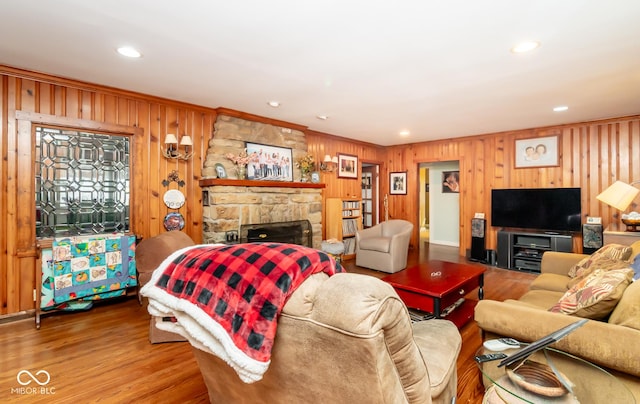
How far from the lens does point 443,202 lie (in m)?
7.74

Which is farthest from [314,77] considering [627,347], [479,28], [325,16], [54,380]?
[54,380]

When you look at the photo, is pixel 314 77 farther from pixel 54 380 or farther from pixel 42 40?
pixel 54 380

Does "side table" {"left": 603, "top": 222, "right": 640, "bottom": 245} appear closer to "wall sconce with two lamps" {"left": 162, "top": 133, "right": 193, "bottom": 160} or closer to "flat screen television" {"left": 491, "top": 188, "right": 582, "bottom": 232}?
"flat screen television" {"left": 491, "top": 188, "right": 582, "bottom": 232}

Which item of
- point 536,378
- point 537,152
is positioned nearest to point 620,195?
point 536,378

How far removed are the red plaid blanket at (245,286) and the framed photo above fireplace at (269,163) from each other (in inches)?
134

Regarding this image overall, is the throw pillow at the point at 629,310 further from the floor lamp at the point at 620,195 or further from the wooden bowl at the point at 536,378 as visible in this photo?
the floor lamp at the point at 620,195

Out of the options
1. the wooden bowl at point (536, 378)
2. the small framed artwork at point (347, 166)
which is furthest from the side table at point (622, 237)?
the small framed artwork at point (347, 166)

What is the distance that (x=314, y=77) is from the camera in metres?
3.09

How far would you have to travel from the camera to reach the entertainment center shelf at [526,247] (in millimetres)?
4828

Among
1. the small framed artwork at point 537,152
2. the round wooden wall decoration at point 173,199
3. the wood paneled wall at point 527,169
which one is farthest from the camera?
the small framed artwork at point 537,152

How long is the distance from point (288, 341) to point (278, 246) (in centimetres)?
30

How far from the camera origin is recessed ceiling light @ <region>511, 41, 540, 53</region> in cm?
237

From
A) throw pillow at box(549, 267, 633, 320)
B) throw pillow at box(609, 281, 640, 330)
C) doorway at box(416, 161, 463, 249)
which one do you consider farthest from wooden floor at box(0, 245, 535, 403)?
doorway at box(416, 161, 463, 249)

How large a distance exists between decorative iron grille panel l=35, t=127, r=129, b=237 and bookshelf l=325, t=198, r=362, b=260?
3.22 m
